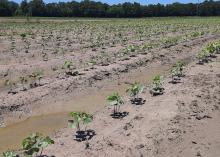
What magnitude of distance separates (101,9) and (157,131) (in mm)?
93350

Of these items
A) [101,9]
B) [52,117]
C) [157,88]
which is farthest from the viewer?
[101,9]

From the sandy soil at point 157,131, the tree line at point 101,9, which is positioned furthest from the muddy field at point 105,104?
the tree line at point 101,9

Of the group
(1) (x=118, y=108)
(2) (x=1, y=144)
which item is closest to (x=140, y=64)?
(1) (x=118, y=108)

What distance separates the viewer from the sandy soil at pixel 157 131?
812 centimetres

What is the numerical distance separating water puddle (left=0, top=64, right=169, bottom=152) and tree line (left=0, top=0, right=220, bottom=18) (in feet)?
239

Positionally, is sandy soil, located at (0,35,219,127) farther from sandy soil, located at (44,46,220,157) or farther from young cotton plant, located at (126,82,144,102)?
sandy soil, located at (44,46,220,157)

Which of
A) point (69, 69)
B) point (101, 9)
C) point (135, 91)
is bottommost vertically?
point (101, 9)

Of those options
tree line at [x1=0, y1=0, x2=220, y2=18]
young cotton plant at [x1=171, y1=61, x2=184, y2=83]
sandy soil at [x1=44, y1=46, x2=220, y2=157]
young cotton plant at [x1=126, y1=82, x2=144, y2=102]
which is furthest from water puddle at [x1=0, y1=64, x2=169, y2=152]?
tree line at [x1=0, y1=0, x2=220, y2=18]

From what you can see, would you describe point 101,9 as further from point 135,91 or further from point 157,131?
point 157,131

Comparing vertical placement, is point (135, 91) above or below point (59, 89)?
above

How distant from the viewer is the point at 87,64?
17109 millimetres

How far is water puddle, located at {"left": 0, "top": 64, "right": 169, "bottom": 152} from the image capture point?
390 inches

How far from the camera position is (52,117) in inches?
446

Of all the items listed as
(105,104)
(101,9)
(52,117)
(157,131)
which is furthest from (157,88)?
(101,9)
